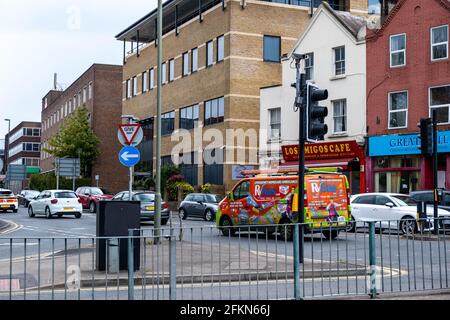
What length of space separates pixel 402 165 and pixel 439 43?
5.67m

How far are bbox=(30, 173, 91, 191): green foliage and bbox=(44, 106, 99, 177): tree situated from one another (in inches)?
77.9

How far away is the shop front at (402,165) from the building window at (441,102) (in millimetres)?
748

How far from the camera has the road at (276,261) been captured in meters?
8.46

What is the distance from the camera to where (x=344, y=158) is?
112 feet

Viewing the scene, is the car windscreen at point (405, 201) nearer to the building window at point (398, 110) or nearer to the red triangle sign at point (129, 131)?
the building window at point (398, 110)

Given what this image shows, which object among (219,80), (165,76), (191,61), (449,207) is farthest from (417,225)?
(165,76)

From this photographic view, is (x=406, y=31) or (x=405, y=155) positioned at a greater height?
(x=406, y=31)

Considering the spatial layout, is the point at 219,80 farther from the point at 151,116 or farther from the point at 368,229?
the point at 368,229

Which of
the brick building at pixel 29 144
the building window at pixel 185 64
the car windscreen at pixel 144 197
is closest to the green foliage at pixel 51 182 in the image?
the building window at pixel 185 64

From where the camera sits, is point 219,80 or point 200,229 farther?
point 219,80

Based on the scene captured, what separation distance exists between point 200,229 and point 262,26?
119ft

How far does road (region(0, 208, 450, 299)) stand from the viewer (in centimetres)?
846

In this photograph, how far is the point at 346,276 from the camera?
355 inches

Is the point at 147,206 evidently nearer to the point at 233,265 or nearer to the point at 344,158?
the point at 344,158
